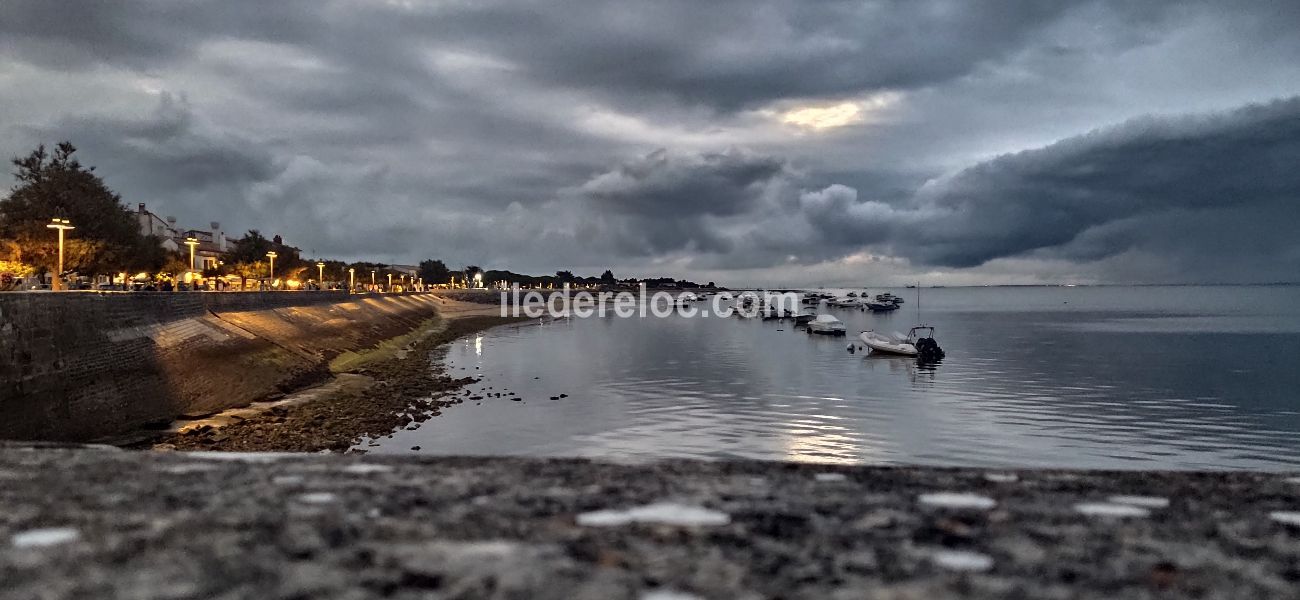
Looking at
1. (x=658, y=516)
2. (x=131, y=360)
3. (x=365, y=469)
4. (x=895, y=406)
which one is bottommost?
(x=895, y=406)

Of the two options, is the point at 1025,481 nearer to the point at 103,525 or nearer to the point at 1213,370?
the point at 103,525

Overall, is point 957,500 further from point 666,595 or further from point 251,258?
point 251,258

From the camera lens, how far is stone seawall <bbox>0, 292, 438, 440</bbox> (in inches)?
923

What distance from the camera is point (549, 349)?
274 feet

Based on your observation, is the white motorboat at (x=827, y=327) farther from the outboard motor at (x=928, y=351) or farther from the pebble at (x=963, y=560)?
the pebble at (x=963, y=560)

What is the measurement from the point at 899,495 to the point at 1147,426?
127 feet

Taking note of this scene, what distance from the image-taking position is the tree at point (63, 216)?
50812mm

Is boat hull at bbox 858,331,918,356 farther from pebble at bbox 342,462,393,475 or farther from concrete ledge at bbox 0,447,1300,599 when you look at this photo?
pebble at bbox 342,462,393,475

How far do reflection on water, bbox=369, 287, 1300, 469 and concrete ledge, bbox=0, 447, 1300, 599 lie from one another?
1662 cm

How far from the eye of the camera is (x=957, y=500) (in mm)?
4770

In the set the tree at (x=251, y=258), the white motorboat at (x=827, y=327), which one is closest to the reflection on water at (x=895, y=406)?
the white motorboat at (x=827, y=327)

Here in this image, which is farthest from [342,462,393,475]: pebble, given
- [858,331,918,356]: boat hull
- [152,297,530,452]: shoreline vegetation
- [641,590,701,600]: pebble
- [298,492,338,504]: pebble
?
[858,331,918,356]: boat hull

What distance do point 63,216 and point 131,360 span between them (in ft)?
99.9

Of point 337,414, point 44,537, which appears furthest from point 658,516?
point 337,414
